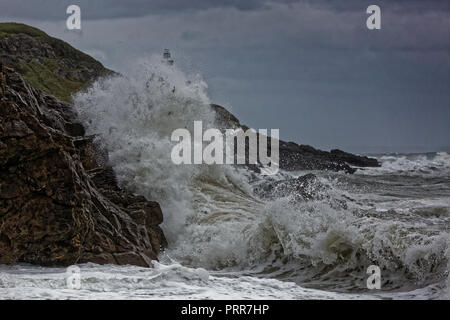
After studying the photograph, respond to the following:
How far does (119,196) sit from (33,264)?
9.34ft

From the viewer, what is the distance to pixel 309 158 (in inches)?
1624

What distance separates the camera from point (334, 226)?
8.96m

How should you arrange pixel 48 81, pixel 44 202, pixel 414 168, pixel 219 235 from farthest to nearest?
pixel 414 168 < pixel 48 81 < pixel 219 235 < pixel 44 202

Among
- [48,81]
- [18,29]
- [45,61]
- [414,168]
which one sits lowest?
[414,168]

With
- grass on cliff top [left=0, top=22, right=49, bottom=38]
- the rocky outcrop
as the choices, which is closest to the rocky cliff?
grass on cliff top [left=0, top=22, right=49, bottom=38]

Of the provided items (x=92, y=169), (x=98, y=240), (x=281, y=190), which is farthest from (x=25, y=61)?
(x=98, y=240)

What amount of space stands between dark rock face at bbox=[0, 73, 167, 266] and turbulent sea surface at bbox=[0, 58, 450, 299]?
30cm

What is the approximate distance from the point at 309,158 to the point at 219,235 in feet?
102

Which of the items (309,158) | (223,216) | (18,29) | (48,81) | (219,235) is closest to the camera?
(219,235)

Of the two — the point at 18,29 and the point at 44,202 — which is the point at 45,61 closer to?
the point at 18,29

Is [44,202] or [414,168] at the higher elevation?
[44,202]

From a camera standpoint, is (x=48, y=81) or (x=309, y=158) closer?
(x=48, y=81)

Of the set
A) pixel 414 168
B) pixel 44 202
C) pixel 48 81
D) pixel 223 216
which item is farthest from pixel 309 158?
pixel 44 202

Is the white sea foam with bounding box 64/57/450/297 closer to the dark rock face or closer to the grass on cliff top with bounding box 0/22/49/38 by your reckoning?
the dark rock face
